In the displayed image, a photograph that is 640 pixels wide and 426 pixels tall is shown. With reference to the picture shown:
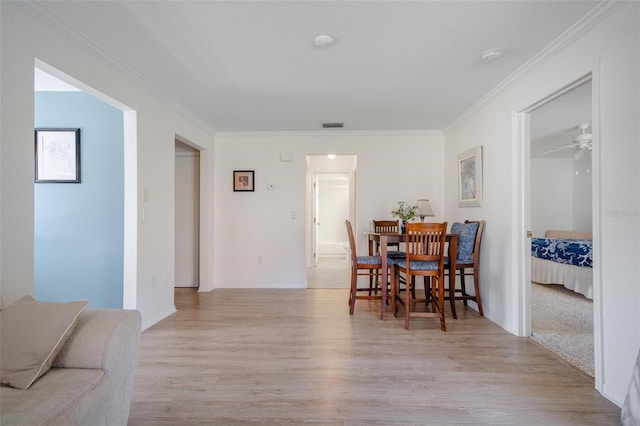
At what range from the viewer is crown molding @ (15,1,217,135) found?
1.66 metres

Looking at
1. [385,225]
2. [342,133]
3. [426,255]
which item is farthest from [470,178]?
[342,133]

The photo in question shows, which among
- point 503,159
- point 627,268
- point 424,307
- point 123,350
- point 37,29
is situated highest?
point 37,29

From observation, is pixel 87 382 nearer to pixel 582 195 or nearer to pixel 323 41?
pixel 323 41

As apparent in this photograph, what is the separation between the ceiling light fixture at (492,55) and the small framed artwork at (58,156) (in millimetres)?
3637

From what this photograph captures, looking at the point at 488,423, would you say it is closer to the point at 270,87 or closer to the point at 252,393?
the point at 252,393

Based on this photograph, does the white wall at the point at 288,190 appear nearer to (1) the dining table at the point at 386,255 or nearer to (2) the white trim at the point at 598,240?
(1) the dining table at the point at 386,255

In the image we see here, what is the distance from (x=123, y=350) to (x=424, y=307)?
299cm

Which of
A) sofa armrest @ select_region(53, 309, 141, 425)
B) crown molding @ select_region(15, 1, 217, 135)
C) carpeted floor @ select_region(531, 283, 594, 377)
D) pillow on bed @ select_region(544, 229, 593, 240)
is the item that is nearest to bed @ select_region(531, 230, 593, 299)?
carpeted floor @ select_region(531, 283, 594, 377)

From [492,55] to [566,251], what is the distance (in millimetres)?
3305

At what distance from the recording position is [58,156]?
8.91 feet

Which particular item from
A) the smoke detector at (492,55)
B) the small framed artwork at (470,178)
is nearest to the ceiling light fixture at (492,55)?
the smoke detector at (492,55)

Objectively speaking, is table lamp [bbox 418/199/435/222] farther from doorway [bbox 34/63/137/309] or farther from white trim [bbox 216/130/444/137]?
doorway [bbox 34/63/137/309]

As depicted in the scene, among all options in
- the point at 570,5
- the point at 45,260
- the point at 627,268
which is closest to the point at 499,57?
the point at 570,5

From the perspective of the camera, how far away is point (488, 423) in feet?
4.77
